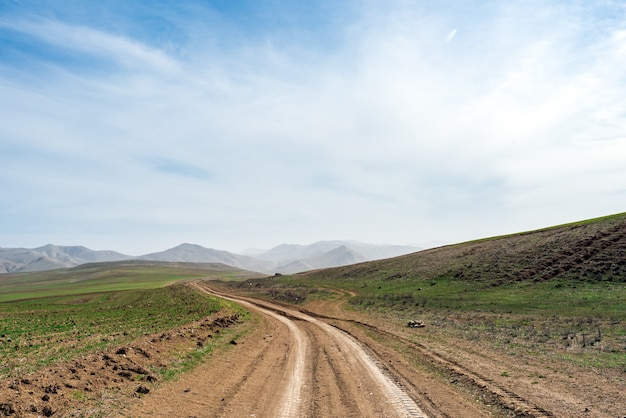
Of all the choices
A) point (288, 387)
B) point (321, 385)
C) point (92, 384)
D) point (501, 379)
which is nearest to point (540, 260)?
point (501, 379)

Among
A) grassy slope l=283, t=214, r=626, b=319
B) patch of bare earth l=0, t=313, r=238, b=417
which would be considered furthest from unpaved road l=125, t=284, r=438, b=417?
grassy slope l=283, t=214, r=626, b=319

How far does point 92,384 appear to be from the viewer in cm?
1437

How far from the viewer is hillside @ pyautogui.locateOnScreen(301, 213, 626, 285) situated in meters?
48.4

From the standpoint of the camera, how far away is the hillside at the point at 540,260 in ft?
159

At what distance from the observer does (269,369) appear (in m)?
18.5

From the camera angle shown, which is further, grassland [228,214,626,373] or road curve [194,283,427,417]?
grassland [228,214,626,373]

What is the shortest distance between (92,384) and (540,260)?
199 feet

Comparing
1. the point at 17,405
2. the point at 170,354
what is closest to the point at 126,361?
the point at 170,354

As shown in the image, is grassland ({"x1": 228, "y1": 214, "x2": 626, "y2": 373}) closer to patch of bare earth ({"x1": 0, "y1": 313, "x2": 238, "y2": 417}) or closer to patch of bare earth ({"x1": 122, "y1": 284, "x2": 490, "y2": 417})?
patch of bare earth ({"x1": 122, "y1": 284, "x2": 490, "y2": 417})

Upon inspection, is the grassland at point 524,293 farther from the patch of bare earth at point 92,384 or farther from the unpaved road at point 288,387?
the patch of bare earth at point 92,384

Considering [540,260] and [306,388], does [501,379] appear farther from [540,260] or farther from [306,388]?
[540,260]

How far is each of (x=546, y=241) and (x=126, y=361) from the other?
227 ft

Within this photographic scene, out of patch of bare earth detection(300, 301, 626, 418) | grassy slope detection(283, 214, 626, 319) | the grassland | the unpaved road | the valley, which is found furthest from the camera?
grassy slope detection(283, 214, 626, 319)

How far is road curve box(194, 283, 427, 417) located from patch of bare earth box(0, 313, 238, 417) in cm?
489
